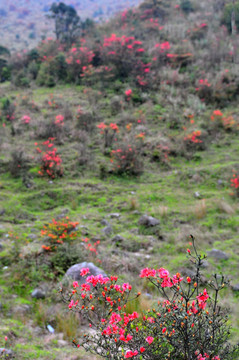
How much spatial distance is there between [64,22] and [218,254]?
18613 mm

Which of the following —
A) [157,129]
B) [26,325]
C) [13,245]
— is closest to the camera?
[26,325]

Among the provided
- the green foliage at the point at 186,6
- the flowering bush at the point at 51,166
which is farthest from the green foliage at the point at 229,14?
the flowering bush at the point at 51,166

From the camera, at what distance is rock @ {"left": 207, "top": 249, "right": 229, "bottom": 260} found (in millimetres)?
3987

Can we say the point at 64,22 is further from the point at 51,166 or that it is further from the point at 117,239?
the point at 117,239

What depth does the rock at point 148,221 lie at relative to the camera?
5051 millimetres

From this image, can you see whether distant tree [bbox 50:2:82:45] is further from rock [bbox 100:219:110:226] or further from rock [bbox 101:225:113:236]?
rock [bbox 101:225:113:236]

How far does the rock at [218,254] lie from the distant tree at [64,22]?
55.2 feet

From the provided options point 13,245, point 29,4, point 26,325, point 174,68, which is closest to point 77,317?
point 26,325

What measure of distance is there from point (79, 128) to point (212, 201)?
5.21m

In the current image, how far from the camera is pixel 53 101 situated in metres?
10.5

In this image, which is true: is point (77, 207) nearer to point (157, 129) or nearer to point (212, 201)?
point (212, 201)

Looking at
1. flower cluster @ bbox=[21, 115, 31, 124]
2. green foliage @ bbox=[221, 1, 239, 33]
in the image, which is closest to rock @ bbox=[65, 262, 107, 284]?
flower cluster @ bbox=[21, 115, 31, 124]

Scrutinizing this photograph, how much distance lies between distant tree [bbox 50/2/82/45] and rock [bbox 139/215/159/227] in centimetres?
1555

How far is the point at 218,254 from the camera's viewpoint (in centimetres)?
404
